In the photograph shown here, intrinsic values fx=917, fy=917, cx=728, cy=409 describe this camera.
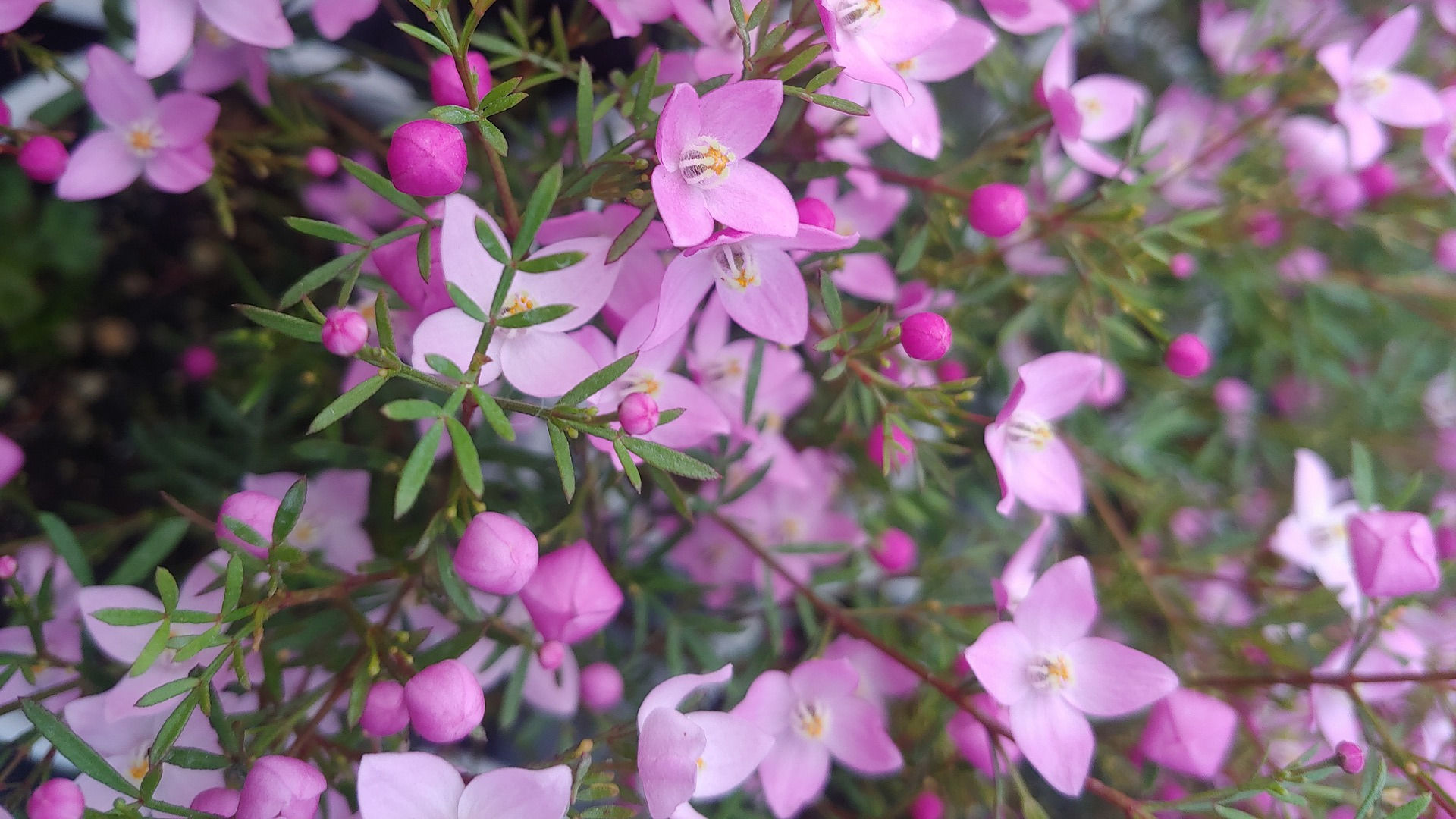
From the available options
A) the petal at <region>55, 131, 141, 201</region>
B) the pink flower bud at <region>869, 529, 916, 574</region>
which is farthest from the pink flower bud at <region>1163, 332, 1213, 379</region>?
the petal at <region>55, 131, 141, 201</region>

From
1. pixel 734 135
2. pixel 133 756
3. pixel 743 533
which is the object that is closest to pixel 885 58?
pixel 734 135

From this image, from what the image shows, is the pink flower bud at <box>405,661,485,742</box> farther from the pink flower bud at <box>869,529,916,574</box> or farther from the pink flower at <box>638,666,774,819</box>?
the pink flower bud at <box>869,529,916,574</box>

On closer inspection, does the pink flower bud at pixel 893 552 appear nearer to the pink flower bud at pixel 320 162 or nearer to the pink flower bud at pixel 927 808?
the pink flower bud at pixel 927 808

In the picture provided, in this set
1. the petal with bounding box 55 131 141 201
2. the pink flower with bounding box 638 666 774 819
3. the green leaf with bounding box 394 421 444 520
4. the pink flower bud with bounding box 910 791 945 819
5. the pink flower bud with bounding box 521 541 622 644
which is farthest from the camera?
the pink flower bud with bounding box 910 791 945 819

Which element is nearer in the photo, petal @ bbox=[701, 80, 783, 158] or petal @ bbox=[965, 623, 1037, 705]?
petal @ bbox=[701, 80, 783, 158]

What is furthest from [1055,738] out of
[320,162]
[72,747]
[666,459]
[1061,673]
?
[320,162]

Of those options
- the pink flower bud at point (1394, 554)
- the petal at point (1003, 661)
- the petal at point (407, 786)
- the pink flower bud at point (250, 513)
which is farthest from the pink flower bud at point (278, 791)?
the pink flower bud at point (1394, 554)
